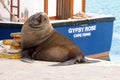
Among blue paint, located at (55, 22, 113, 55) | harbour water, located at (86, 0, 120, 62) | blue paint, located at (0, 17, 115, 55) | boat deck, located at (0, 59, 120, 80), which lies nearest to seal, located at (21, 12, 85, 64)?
boat deck, located at (0, 59, 120, 80)

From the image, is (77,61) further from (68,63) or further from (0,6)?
(0,6)

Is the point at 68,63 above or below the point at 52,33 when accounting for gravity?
below

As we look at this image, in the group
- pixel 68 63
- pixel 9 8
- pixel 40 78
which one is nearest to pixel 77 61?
pixel 68 63

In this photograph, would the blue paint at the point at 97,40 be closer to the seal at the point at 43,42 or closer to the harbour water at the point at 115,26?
the harbour water at the point at 115,26

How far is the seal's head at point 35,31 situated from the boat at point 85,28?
256 cm

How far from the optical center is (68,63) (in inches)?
161

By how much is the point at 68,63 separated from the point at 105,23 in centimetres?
400

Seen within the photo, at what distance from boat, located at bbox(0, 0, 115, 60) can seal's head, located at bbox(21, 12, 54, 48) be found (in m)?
2.56

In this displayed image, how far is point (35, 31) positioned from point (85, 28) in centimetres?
334

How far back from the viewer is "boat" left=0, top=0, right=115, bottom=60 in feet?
23.9

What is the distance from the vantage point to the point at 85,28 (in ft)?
24.9

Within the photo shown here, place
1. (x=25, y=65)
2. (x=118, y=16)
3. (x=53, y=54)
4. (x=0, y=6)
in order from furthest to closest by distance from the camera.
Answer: (x=118, y=16)
(x=0, y=6)
(x=53, y=54)
(x=25, y=65)

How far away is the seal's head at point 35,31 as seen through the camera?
4324 mm

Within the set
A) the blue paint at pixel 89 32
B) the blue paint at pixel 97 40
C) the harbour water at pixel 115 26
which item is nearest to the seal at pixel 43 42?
the blue paint at pixel 89 32
